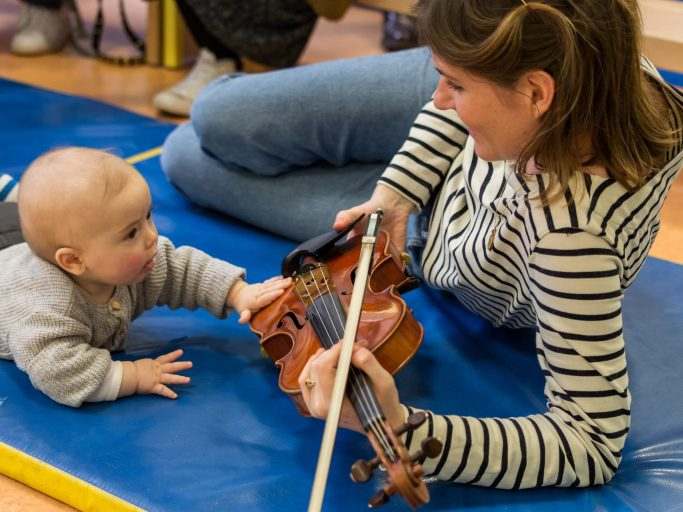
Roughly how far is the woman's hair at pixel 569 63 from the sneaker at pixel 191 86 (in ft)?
4.99

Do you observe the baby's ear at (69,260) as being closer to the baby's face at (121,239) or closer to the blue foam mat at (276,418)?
the baby's face at (121,239)

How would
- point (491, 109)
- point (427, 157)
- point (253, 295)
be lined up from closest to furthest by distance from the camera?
point (491, 109) → point (253, 295) → point (427, 157)

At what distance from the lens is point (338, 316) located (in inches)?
44.8

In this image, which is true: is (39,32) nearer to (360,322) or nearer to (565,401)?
(360,322)

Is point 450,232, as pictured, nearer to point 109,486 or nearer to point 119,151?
point 109,486

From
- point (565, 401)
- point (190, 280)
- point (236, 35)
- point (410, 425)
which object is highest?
point (410, 425)

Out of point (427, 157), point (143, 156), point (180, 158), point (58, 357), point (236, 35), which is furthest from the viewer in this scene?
point (236, 35)

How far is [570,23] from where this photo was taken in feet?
3.11

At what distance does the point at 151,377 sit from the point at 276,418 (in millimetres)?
175

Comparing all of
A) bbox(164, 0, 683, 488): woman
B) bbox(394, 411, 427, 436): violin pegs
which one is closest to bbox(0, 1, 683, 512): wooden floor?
bbox(164, 0, 683, 488): woman

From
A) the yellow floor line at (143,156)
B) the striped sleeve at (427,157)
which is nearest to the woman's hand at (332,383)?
the striped sleeve at (427,157)

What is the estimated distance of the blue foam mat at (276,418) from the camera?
112cm

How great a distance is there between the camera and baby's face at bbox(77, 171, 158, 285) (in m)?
1.21

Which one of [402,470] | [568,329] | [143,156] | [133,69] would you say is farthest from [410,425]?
[133,69]
